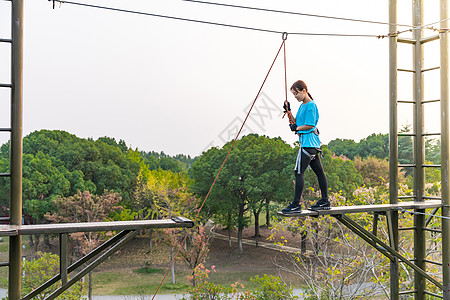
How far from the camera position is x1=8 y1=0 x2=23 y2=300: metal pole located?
11.8ft

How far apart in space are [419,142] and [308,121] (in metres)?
1.78

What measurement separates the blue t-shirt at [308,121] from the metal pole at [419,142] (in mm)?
1647

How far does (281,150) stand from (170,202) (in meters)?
4.96

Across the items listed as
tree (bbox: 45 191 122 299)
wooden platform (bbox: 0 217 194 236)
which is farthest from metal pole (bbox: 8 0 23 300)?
tree (bbox: 45 191 122 299)

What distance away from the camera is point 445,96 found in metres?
4.88

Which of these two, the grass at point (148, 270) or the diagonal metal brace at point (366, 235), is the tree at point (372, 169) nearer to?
the grass at point (148, 270)

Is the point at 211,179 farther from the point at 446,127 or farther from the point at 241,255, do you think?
the point at 446,127

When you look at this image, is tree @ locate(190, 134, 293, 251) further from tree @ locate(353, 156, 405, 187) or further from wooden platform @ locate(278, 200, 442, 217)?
wooden platform @ locate(278, 200, 442, 217)

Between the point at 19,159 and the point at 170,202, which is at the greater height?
the point at 19,159

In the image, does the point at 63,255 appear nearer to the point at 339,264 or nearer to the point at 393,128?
the point at 393,128

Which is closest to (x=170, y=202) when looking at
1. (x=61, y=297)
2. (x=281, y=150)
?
(x=281, y=150)

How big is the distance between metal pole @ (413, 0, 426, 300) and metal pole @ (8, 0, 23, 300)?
13.4 ft

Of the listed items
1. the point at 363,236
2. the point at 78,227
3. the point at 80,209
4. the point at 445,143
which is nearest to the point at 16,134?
the point at 78,227

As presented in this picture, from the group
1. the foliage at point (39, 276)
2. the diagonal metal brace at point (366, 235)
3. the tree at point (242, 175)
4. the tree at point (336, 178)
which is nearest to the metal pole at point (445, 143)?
the diagonal metal brace at point (366, 235)
